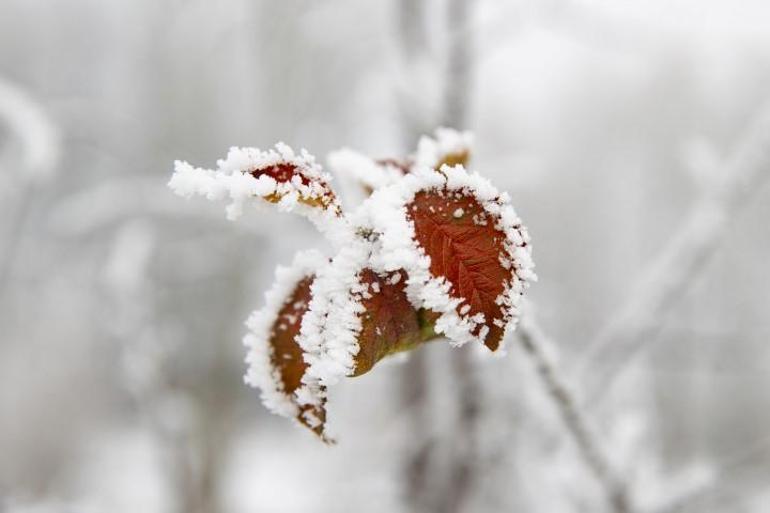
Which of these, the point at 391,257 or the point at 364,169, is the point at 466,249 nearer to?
the point at 391,257

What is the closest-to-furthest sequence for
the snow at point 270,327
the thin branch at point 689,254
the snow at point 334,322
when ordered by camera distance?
the snow at point 334,322
the snow at point 270,327
the thin branch at point 689,254

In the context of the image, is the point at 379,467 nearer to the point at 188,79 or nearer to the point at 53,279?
the point at 53,279

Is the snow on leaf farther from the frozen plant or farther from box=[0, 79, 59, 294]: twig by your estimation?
box=[0, 79, 59, 294]: twig

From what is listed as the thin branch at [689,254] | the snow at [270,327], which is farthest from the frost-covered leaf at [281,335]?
the thin branch at [689,254]

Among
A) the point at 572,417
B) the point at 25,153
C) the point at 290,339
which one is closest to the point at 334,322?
the point at 290,339

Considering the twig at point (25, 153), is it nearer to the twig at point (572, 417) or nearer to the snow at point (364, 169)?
the snow at point (364, 169)

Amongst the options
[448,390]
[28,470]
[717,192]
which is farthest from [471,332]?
[28,470]
